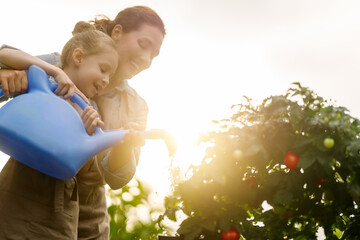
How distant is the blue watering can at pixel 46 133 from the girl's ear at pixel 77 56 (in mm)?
249

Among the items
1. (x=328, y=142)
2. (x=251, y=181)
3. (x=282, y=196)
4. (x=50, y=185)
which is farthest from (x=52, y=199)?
(x=328, y=142)

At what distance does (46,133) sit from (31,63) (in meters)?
0.34

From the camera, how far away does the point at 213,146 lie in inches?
47.3

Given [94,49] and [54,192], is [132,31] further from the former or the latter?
[54,192]

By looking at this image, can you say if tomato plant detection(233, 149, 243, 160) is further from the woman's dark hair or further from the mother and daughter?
the woman's dark hair

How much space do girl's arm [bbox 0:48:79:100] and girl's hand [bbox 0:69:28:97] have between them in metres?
0.04

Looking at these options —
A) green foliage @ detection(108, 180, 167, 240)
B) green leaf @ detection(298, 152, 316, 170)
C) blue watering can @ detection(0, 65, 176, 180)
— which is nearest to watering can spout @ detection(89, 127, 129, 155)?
blue watering can @ detection(0, 65, 176, 180)

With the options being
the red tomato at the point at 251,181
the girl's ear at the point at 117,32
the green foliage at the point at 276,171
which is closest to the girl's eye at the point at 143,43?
the girl's ear at the point at 117,32

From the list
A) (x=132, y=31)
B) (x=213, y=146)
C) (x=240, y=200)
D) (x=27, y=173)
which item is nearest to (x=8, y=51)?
(x=27, y=173)

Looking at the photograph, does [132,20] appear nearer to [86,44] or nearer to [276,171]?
[86,44]

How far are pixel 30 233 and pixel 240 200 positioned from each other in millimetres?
873

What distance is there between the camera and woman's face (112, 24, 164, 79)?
1.91 metres

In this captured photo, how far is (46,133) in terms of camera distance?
4.09ft

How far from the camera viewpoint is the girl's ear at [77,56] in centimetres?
162
